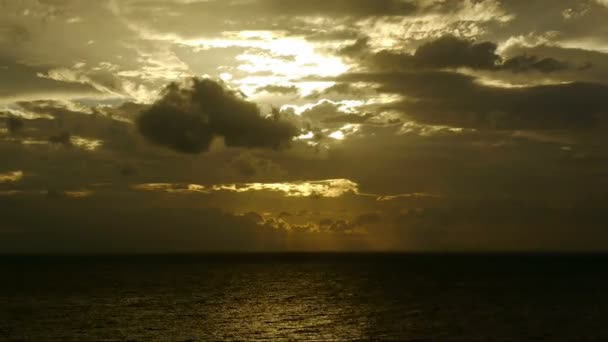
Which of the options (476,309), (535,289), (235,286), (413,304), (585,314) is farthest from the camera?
(235,286)

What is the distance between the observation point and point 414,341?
60.2m

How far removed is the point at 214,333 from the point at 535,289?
78.0 m

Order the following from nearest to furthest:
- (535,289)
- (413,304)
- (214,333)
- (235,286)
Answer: (214,333), (413,304), (535,289), (235,286)

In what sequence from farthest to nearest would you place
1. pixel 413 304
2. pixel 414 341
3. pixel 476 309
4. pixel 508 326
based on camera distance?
pixel 413 304
pixel 476 309
pixel 508 326
pixel 414 341

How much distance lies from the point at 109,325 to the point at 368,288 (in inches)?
2640

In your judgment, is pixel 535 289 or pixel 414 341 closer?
pixel 414 341

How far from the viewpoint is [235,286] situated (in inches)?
5271

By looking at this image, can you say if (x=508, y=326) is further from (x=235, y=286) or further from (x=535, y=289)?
(x=235, y=286)

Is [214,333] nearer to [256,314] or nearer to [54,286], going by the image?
[256,314]

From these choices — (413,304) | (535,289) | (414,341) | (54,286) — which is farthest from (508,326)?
(54,286)

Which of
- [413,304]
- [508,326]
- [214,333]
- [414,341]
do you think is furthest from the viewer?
[413,304]

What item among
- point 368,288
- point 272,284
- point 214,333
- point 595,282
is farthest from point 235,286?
point 595,282

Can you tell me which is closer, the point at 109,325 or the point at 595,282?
the point at 109,325

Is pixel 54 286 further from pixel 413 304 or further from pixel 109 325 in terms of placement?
pixel 413 304
